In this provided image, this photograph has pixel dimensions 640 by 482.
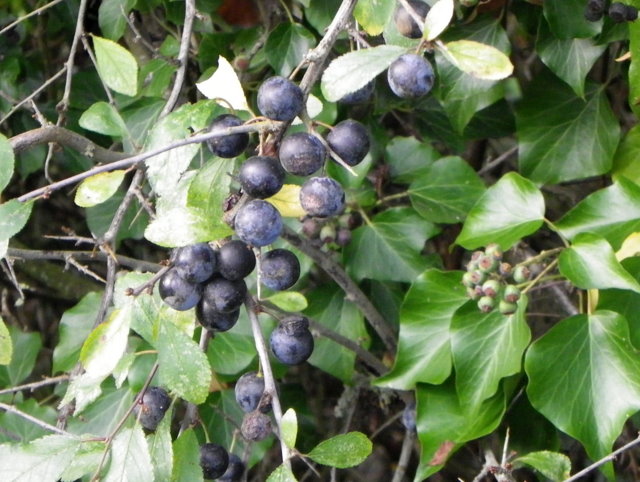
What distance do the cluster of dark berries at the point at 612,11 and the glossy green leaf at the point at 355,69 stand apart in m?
0.56

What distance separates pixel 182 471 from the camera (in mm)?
1015

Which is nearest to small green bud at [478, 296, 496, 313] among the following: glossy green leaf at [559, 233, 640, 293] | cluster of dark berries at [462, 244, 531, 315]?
cluster of dark berries at [462, 244, 531, 315]

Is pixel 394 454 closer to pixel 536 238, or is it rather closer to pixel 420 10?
pixel 536 238

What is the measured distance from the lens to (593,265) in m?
1.22

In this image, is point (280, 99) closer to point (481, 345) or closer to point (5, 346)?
point (5, 346)

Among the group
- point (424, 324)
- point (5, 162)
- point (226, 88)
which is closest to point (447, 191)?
point (424, 324)

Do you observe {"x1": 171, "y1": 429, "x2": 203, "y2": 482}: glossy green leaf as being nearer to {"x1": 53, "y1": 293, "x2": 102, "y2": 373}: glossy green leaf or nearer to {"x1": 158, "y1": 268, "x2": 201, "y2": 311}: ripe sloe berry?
{"x1": 158, "y1": 268, "x2": 201, "y2": 311}: ripe sloe berry

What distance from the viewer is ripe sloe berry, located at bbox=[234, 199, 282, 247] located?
86 cm

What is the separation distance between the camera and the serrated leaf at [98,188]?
94cm

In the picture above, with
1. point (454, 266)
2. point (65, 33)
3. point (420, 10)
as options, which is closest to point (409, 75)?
point (420, 10)

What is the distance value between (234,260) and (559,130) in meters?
0.92

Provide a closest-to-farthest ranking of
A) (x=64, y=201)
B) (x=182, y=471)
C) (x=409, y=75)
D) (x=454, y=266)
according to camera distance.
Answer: (x=409, y=75) < (x=182, y=471) < (x=454, y=266) < (x=64, y=201)

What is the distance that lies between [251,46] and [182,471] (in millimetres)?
926

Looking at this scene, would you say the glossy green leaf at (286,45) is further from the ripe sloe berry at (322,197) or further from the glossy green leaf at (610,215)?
the ripe sloe berry at (322,197)
